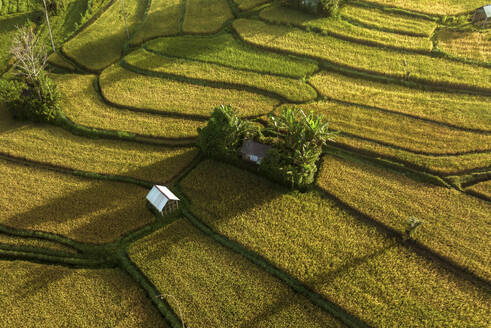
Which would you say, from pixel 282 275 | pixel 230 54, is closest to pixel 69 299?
pixel 282 275

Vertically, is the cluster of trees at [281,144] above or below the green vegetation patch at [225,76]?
below

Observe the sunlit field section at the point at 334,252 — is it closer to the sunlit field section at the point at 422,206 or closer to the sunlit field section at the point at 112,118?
the sunlit field section at the point at 422,206

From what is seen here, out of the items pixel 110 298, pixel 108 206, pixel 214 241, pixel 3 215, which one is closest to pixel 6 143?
pixel 3 215

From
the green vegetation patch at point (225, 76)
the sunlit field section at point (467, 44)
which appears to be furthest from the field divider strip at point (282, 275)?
the sunlit field section at point (467, 44)

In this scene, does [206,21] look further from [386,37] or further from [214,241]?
[214,241]

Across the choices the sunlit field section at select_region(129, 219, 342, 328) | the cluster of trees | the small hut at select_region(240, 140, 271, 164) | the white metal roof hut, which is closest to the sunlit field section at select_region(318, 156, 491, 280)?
the cluster of trees
